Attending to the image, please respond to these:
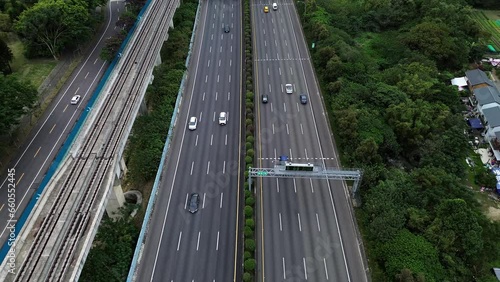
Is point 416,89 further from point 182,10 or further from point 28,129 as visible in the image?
point 28,129

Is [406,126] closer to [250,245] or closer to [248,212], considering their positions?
[248,212]

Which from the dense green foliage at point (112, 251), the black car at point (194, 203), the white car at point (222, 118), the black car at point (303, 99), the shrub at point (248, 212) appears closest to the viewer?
the dense green foliage at point (112, 251)

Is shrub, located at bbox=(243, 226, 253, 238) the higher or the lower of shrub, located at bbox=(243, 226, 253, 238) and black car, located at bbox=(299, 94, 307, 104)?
the lower

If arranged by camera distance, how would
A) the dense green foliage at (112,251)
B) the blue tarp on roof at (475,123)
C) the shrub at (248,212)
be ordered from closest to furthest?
the dense green foliage at (112,251), the shrub at (248,212), the blue tarp on roof at (475,123)

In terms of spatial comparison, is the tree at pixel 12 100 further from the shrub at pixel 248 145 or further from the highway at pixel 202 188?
the shrub at pixel 248 145

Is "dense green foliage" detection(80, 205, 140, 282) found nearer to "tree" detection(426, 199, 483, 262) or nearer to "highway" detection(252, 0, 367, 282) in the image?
"highway" detection(252, 0, 367, 282)

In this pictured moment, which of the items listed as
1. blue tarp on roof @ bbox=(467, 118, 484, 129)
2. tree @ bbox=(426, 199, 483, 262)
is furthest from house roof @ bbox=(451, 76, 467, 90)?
tree @ bbox=(426, 199, 483, 262)

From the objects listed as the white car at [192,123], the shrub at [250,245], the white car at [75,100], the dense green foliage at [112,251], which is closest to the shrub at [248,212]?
the shrub at [250,245]
